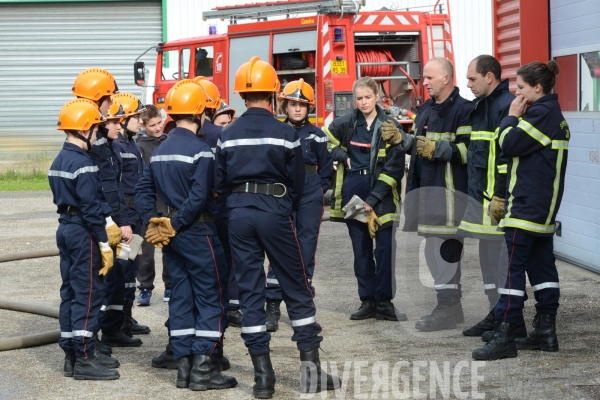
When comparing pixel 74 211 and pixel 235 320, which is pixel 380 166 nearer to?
pixel 235 320

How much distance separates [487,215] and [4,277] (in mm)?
5615

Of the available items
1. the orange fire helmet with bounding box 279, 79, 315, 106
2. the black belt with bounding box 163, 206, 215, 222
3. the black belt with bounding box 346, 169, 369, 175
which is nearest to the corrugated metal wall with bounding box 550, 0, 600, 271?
the black belt with bounding box 346, 169, 369, 175

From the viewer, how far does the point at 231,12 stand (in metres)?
15.4

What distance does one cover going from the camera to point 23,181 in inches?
826

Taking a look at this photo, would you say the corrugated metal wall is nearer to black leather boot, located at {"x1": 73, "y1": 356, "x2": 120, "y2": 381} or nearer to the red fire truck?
the red fire truck

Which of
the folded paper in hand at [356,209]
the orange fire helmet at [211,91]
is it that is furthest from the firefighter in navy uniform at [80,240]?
the folded paper in hand at [356,209]

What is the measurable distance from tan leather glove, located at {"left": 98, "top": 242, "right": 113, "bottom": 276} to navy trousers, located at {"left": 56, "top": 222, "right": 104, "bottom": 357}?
0.11 ft

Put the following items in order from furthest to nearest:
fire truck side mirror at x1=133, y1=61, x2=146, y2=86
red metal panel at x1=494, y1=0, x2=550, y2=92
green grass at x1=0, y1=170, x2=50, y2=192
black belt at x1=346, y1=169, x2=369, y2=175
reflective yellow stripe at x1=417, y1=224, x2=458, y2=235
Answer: green grass at x1=0, y1=170, x2=50, y2=192 → fire truck side mirror at x1=133, y1=61, x2=146, y2=86 → red metal panel at x1=494, y1=0, x2=550, y2=92 → black belt at x1=346, y1=169, x2=369, y2=175 → reflective yellow stripe at x1=417, y1=224, x2=458, y2=235

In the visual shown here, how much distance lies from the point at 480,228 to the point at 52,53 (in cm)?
1884

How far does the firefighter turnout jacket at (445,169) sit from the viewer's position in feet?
22.4

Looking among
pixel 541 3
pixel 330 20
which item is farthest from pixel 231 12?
pixel 541 3

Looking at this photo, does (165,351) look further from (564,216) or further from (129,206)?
(564,216)

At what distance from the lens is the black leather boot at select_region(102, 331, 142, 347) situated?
22.4ft

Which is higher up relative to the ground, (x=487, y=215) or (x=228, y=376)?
(x=487, y=215)
